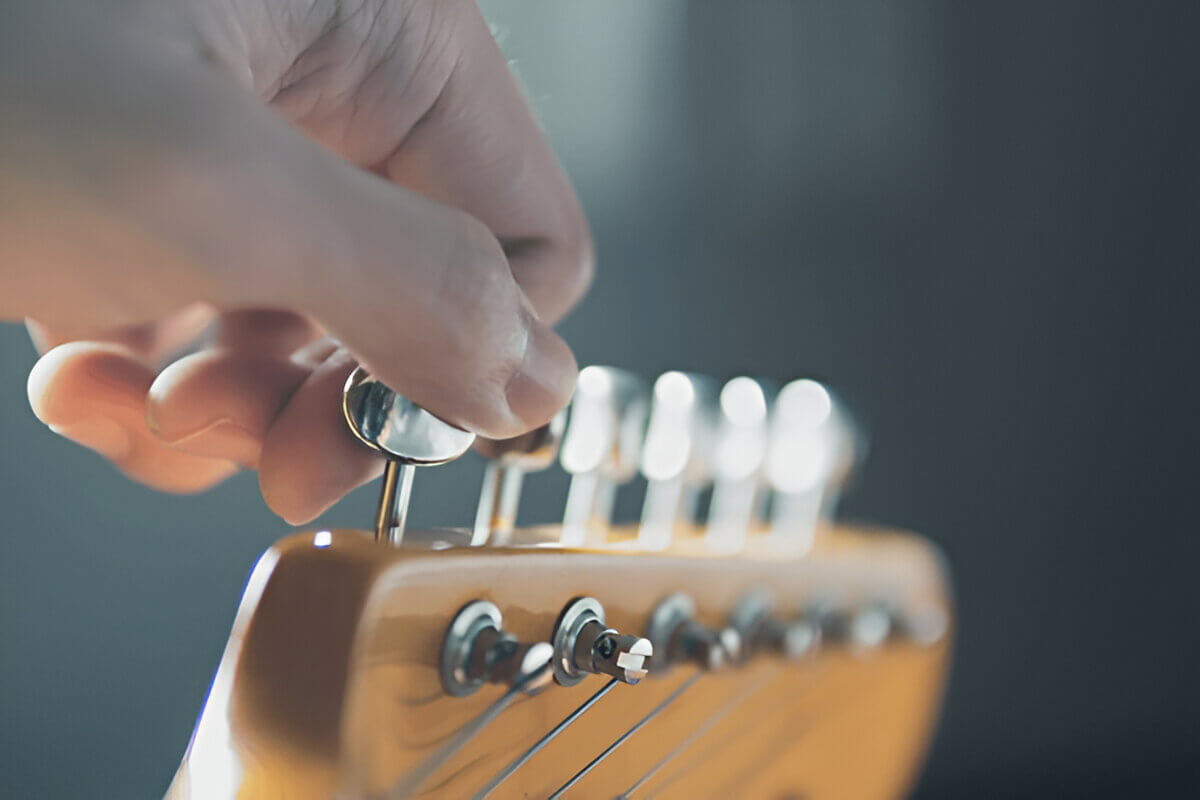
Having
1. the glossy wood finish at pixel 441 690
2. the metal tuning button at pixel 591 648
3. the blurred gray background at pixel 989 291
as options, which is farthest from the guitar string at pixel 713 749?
the blurred gray background at pixel 989 291

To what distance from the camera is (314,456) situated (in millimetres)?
414

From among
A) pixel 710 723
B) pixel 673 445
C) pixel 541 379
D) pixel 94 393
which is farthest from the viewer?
pixel 673 445

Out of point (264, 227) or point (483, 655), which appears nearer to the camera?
point (264, 227)

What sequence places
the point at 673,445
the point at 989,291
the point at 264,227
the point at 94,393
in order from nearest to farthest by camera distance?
the point at 264,227 < the point at 94,393 < the point at 673,445 < the point at 989,291

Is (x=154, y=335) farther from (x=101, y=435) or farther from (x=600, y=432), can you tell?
(x=600, y=432)

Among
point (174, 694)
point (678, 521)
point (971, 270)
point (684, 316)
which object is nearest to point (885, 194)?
point (971, 270)

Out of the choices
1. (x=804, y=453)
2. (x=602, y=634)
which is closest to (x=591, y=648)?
(x=602, y=634)

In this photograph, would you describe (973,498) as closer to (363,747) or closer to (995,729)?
(995,729)

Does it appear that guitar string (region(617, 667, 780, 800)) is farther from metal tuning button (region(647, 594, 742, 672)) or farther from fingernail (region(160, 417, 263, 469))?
fingernail (region(160, 417, 263, 469))

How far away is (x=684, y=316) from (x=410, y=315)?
118cm

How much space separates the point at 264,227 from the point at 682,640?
1.09ft

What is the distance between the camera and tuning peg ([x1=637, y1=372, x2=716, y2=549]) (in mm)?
661

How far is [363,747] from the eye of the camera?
363 mm

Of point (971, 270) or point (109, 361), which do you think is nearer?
point (109, 361)
